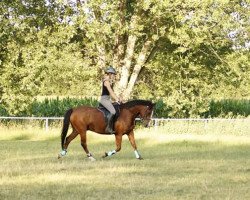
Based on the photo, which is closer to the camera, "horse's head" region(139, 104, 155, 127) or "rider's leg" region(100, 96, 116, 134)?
"rider's leg" region(100, 96, 116, 134)

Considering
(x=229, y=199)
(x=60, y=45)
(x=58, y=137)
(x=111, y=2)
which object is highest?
(x=111, y=2)

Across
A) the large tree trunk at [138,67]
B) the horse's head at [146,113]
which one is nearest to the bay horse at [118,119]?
the horse's head at [146,113]

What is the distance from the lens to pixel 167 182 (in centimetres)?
1224

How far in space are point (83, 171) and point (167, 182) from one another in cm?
256

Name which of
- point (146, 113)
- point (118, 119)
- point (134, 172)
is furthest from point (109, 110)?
point (134, 172)

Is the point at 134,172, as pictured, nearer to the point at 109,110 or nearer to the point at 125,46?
the point at 109,110

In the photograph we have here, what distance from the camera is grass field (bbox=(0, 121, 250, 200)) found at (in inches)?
425

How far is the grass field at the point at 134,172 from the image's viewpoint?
10805 mm

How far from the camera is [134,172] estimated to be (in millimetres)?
14016

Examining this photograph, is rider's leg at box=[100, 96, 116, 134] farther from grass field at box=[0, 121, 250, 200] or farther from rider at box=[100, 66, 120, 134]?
grass field at box=[0, 121, 250, 200]

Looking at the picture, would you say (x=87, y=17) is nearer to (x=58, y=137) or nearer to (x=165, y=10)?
(x=165, y=10)

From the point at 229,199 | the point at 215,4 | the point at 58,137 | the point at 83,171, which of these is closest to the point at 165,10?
the point at 215,4

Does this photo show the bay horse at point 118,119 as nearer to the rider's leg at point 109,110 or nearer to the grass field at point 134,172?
the rider's leg at point 109,110

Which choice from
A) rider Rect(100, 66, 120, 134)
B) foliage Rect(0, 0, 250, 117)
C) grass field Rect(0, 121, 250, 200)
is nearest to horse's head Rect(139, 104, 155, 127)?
rider Rect(100, 66, 120, 134)
